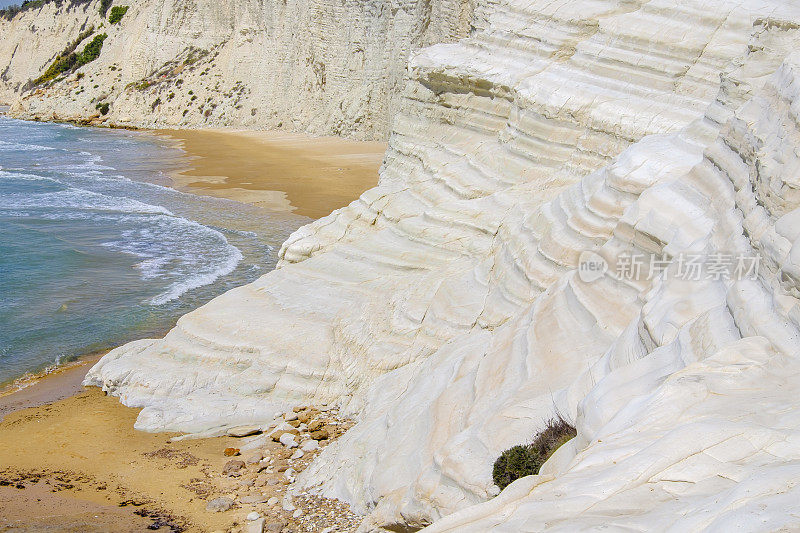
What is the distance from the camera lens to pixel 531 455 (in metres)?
6.59

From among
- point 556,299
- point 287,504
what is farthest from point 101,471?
point 556,299

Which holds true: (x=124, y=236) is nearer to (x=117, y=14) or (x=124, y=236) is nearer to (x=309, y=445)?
(x=309, y=445)

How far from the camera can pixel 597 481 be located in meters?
4.69

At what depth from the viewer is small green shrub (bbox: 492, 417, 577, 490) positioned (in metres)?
6.41

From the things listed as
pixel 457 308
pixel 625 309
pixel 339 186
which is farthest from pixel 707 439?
pixel 339 186

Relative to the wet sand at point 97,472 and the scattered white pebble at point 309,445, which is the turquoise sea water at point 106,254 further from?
the scattered white pebble at point 309,445

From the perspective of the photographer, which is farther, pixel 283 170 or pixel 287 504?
pixel 283 170

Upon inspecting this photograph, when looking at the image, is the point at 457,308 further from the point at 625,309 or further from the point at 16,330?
the point at 16,330

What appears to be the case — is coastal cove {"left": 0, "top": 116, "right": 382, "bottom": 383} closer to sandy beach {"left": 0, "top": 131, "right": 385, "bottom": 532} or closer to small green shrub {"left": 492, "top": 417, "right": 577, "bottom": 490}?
sandy beach {"left": 0, "top": 131, "right": 385, "bottom": 532}

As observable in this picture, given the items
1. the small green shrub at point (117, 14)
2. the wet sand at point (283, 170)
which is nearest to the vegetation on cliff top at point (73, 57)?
the small green shrub at point (117, 14)

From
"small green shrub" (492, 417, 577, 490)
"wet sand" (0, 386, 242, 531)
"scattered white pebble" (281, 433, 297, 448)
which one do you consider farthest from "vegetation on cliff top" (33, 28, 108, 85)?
"small green shrub" (492, 417, 577, 490)

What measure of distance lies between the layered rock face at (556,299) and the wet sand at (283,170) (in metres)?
11.8

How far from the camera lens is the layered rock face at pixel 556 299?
490cm

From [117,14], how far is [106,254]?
4873 centimetres
